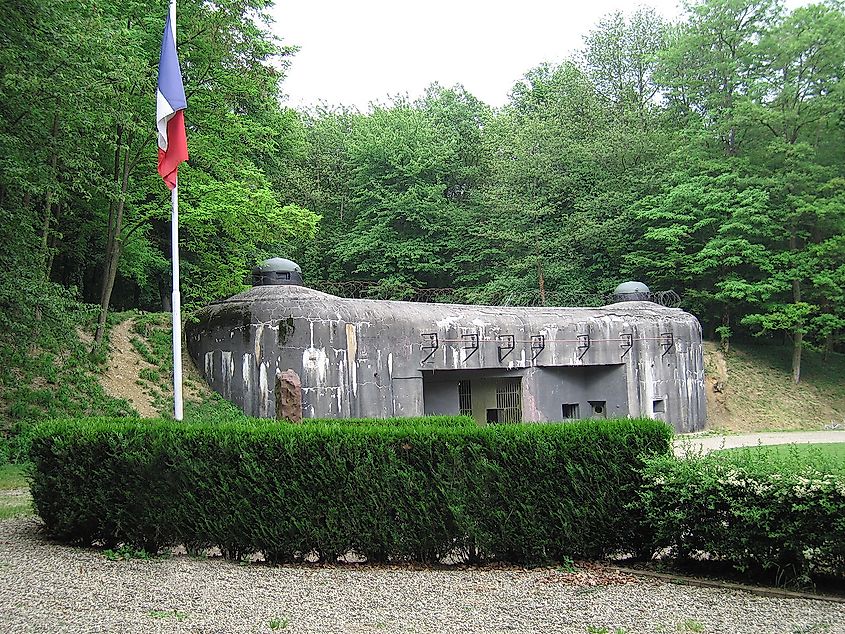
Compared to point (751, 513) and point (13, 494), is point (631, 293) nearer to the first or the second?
point (13, 494)

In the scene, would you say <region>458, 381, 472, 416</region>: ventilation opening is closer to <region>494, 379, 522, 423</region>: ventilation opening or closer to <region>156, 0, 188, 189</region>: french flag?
<region>494, 379, 522, 423</region>: ventilation opening

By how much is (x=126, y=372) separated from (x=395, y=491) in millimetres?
13116

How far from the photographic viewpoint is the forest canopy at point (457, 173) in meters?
15.5

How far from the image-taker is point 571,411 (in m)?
23.8

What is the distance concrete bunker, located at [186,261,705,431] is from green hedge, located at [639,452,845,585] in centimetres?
1160

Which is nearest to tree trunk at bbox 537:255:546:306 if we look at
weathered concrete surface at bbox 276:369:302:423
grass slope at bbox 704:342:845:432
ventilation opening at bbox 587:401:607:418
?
grass slope at bbox 704:342:845:432

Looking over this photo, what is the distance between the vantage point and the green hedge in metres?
6.35

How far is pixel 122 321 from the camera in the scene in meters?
20.9

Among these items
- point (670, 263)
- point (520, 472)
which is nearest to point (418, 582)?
point (520, 472)

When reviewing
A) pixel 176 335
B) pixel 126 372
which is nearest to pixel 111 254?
pixel 126 372

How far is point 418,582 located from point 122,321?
16399 mm

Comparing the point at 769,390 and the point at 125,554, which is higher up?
the point at 769,390

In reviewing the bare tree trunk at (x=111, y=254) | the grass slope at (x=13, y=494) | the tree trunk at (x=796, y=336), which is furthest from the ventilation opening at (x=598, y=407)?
the grass slope at (x=13, y=494)

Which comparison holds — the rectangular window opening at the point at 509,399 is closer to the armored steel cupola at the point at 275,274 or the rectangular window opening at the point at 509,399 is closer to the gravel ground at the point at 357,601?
the armored steel cupola at the point at 275,274
